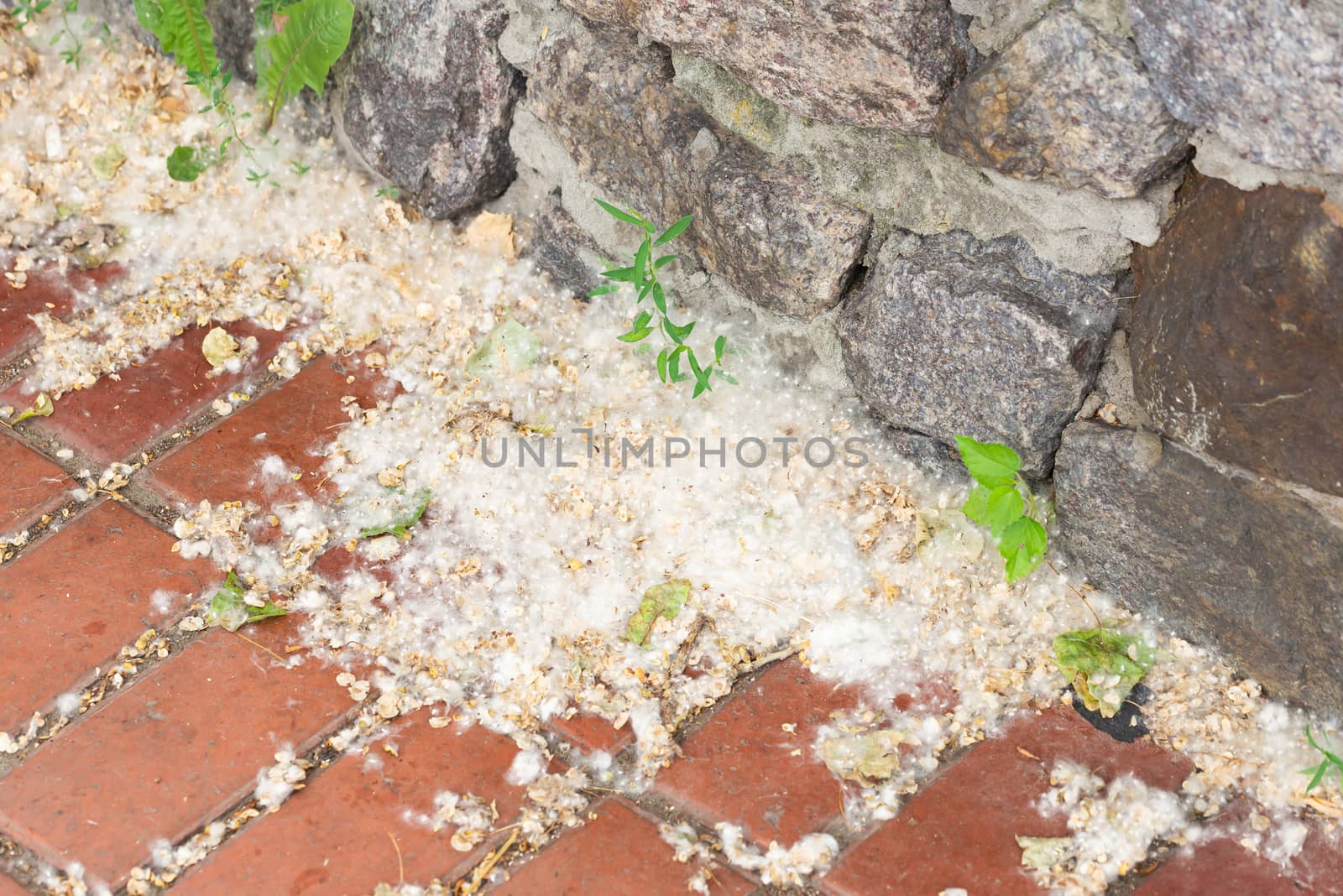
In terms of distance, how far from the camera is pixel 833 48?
1662 millimetres

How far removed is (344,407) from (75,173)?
0.88 m

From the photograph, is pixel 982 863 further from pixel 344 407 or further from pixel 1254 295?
pixel 344 407

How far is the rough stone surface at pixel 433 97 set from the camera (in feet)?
7.20

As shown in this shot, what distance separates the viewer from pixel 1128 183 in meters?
1.51

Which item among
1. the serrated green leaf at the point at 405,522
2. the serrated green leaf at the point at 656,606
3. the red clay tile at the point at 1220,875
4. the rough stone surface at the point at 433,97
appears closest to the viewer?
the red clay tile at the point at 1220,875

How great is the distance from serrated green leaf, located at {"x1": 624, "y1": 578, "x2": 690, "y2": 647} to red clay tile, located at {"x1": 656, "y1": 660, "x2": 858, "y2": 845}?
0.53 feet

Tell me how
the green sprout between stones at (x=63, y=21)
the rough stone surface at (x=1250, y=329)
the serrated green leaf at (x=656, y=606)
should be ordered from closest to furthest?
the rough stone surface at (x=1250, y=329) → the serrated green leaf at (x=656, y=606) → the green sprout between stones at (x=63, y=21)

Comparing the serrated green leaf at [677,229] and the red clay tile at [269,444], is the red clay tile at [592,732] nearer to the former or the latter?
the red clay tile at [269,444]

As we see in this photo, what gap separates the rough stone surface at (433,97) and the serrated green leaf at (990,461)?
1058mm

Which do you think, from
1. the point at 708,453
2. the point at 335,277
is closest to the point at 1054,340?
the point at 708,453

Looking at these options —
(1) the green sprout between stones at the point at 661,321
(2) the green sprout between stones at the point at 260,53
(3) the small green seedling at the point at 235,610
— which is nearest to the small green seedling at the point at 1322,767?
(1) the green sprout between stones at the point at 661,321

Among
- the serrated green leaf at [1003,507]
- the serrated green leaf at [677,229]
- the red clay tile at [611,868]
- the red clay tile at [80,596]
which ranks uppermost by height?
the serrated green leaf at [677,229]

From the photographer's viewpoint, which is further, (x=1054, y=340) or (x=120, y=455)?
(x=120, y=455)

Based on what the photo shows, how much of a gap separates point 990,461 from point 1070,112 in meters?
0.48
